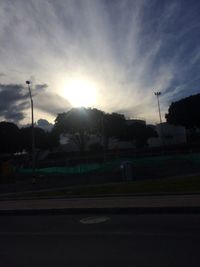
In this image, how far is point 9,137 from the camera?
370 ft

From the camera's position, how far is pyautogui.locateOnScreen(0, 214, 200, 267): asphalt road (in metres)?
8.43

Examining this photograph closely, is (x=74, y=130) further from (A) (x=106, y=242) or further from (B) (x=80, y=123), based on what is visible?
(A) (x=106, y=242)

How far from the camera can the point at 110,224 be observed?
13414 mm

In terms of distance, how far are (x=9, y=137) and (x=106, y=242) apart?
10417cm

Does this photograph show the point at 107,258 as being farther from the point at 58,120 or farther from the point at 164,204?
the point at 58,120

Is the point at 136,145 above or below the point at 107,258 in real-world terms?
A: above

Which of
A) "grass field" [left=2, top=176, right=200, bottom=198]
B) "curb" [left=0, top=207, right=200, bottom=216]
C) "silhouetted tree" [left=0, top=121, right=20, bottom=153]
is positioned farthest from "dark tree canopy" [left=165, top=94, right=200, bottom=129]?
"curb" [left=0, top=207, right=200, bottom=216]

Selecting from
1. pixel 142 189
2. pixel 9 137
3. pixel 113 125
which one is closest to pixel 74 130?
pixel 113 125

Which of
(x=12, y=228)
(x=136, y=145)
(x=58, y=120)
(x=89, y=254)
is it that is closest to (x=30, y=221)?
(x=12, y=228)

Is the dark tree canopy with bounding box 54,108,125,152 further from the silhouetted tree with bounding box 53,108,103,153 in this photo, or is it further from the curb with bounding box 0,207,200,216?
the curb with bounding box 0,207,200,216

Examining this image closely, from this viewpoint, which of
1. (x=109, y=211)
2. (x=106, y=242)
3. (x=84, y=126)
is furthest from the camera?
(x=84, y=126)

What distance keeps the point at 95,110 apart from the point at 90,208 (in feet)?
331

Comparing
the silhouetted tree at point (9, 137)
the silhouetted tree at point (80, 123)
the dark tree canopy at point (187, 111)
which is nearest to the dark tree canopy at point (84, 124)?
the silhouetted tree at point (80, 123)

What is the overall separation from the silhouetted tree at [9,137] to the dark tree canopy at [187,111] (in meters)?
35.3
